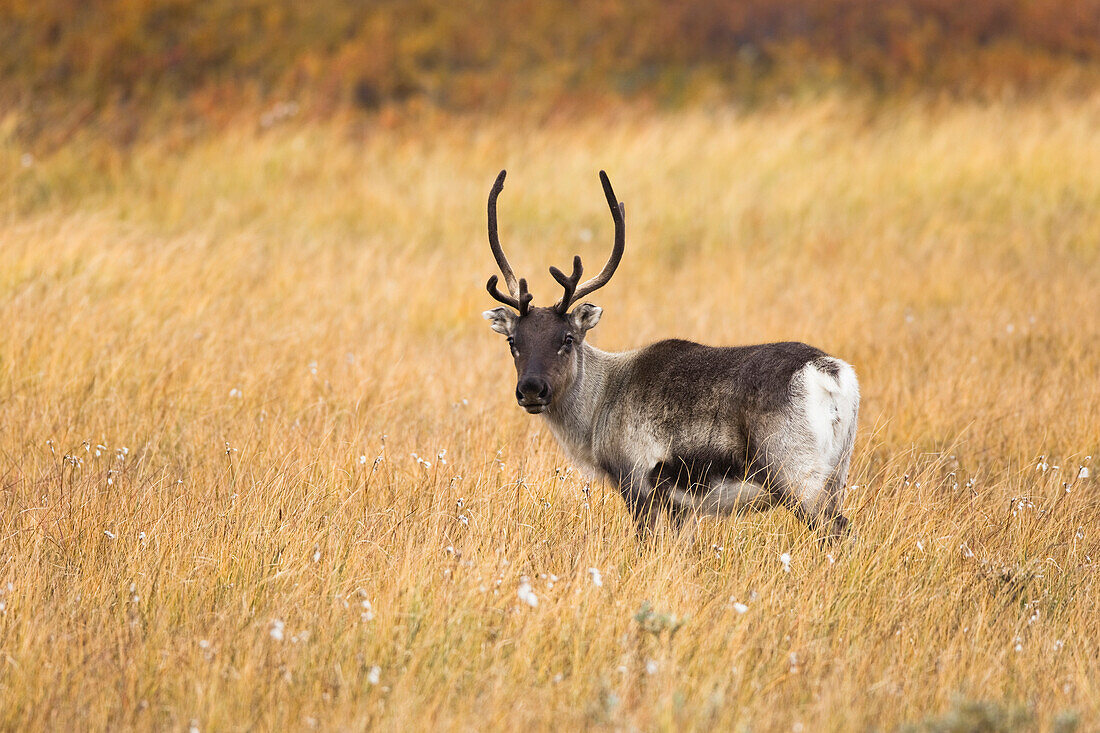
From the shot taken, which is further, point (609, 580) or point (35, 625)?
point (609, 580)

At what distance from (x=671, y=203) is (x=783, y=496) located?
8.33m

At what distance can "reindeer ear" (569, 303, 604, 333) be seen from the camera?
5609mm

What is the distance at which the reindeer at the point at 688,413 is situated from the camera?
468cm

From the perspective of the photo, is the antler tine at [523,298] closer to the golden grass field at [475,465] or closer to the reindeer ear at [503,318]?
the reindeer ear at [503,318]

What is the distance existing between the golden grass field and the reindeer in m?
0.21

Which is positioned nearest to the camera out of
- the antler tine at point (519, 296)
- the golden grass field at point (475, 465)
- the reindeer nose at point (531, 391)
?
the golden grass field at point (475, 465)

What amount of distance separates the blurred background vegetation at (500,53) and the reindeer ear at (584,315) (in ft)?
31.8

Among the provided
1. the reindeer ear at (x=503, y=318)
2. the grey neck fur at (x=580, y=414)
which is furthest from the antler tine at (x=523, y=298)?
the grey neck fur at (x=580, y=414)

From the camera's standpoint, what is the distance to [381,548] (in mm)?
4539

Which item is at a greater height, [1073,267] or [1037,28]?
[1037,28]

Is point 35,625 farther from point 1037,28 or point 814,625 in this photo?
point 1037,28

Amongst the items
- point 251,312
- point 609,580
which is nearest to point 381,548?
point 609,580

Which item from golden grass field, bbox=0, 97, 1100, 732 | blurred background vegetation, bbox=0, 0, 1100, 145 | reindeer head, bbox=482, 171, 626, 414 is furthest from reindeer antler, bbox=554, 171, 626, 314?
blurred background vegetation, bbox=0, 0, 1100, 145

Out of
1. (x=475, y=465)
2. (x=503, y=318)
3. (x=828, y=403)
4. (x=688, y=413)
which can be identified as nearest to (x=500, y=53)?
(x=503, y=318)
